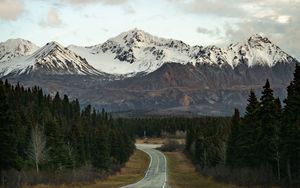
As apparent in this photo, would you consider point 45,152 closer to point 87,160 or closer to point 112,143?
point 87,160

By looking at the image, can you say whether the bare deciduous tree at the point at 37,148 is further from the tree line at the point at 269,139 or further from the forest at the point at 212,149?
the tree line at the point at 269,139

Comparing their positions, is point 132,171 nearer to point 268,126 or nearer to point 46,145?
point 46,145

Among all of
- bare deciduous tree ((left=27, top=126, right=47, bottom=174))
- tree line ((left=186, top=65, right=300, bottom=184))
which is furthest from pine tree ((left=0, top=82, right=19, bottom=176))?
tree line ((left=186, top=65, right=300, bottom=184))

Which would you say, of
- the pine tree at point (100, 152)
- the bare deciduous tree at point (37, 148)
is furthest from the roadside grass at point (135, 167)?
the bare deciduous tree at point (37, 148)

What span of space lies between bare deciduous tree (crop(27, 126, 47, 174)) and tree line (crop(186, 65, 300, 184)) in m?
26.5

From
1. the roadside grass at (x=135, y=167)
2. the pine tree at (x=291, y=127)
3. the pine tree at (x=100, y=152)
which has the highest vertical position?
the pine tree at (x=291, y=127)

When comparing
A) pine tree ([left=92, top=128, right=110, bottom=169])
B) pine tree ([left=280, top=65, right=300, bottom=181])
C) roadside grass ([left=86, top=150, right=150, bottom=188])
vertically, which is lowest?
roadside grass ([left=86, top=150, right=150, bottom=188])

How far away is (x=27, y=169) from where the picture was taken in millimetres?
80562

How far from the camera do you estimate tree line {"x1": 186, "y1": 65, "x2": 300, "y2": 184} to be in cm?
5803

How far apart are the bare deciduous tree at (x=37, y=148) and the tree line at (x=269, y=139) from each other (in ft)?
86.9

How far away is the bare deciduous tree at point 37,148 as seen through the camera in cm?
8100

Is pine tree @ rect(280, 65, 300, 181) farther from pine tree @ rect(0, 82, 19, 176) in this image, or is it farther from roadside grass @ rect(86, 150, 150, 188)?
roadside grass @ rect(86, 150, 150, 188)

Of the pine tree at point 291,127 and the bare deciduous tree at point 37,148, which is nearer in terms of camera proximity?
the pine tree at point 291,127

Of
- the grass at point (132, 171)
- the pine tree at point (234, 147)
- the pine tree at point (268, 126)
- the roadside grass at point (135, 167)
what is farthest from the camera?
the roadside grass at point (135, 167)
